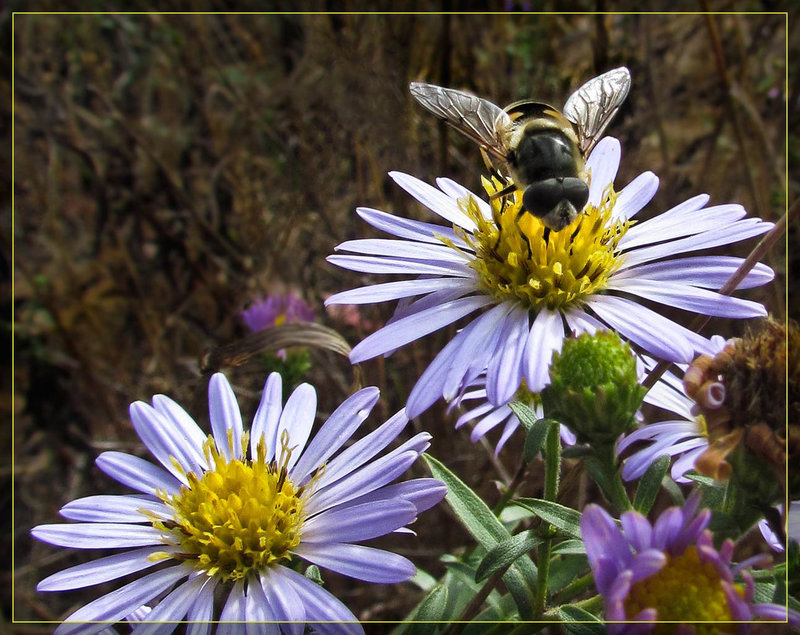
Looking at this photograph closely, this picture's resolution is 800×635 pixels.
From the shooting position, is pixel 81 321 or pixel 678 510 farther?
pixel 81 321

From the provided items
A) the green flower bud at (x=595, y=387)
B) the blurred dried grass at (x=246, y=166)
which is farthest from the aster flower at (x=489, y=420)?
the green flower bud at (x=595, y=387)

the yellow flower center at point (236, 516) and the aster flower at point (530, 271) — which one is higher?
the aster flower at point (530, 271)

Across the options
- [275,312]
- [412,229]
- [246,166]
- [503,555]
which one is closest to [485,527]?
[503,555]

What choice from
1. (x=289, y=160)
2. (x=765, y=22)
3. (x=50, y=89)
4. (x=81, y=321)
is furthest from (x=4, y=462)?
(x=765, y=22)

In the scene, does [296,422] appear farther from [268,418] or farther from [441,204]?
[441,204]

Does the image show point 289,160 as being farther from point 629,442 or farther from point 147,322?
point 629,442

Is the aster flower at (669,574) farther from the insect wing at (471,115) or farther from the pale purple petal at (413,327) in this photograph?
the insect wing at (471,115)

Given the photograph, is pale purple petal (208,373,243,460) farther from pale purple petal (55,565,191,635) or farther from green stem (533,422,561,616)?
green stem (533,422,561,616)
